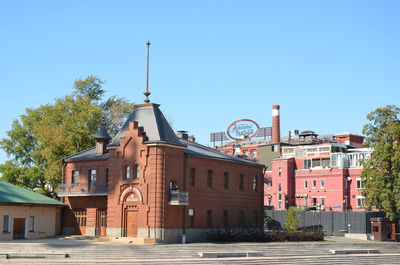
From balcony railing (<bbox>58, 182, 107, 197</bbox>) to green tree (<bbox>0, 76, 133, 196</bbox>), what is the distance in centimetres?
919

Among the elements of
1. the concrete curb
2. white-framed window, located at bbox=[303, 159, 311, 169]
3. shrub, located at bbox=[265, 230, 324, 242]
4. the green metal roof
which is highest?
white-framed window, located at bbox=[303, 159, 311, 169]

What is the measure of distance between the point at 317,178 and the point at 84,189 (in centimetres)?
4318

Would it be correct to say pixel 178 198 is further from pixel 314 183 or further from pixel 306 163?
pixel 306 163

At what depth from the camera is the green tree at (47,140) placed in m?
63.2

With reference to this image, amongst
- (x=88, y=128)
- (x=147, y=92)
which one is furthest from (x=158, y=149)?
(x=88, y=128)

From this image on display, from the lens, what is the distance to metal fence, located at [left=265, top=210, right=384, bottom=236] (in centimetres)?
5919

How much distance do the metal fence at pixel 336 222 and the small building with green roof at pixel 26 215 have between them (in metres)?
23.3

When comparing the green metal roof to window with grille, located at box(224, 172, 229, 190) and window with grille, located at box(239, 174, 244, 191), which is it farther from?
window with grille, located at box(239, 174, 244, 191)

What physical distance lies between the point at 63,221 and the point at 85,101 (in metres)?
17.1

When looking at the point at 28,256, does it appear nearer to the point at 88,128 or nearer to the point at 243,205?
the point at 243,205

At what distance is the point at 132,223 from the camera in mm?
47062

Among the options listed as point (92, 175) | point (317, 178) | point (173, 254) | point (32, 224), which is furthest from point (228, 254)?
point (317, 178)

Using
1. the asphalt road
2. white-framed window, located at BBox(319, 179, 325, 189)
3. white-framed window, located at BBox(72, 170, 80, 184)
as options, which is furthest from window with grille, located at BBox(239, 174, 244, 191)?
white-framed window, located at BBox(319, 179, 325, 189)

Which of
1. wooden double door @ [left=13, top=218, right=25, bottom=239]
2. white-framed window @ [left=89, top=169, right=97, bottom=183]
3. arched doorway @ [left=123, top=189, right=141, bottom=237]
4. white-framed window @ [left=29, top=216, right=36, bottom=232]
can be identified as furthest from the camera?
white-framed window @ [left=89, top=169, right=97, bottom=183]
